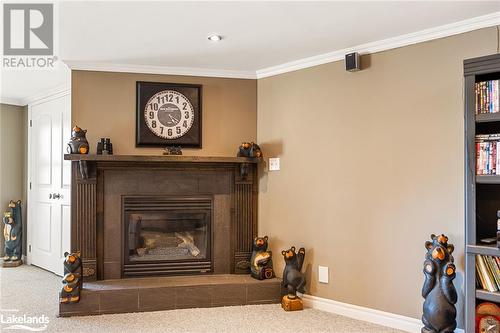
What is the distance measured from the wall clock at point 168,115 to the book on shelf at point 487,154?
2.47 m

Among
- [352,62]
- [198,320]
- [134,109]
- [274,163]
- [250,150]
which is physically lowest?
[198,320]

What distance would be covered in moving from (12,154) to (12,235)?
44.8 inches

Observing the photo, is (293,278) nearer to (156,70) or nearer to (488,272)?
(488,272)

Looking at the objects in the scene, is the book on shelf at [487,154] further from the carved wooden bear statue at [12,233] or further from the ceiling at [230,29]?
the carved wooden bear statue at [12,233]

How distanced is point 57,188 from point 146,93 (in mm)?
1980

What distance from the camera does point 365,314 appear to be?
132 inches

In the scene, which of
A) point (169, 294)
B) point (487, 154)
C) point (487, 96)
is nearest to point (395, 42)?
point (487, 96)

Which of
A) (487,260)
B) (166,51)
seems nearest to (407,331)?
(487,260)

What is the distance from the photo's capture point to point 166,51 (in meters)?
3.54

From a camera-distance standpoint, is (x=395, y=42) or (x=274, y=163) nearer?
(x=395, y=42)

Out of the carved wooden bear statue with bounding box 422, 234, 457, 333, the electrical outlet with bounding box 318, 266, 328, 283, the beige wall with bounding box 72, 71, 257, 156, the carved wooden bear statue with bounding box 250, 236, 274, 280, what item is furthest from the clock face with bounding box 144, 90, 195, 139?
the carved wooden bear statue with bounding box 422, 234, 457, 333

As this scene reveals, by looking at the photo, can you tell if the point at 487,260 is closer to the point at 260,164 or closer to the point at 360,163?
the point at 360,163

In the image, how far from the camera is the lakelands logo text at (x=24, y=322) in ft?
10.3

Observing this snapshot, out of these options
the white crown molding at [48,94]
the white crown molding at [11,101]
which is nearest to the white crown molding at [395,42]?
the white crown molding at [48,94]
